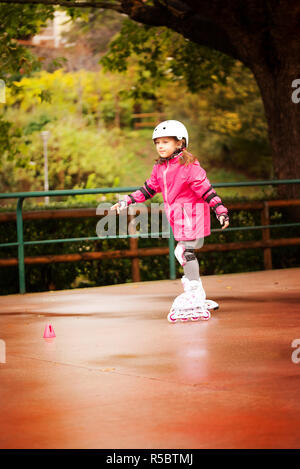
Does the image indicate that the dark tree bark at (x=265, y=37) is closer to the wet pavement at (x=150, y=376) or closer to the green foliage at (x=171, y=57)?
the green foliage at (x=171, y=57)

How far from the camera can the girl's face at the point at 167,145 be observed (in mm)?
8346

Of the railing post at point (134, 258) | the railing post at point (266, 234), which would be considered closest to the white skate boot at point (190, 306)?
the railing post at point (134, 258)

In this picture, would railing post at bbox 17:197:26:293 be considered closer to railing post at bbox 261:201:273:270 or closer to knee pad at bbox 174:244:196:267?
knee pad at bbox 174:244:196:267

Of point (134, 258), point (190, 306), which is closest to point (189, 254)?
point (190, 306)

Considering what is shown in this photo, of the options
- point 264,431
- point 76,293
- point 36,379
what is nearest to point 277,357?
point 36,379

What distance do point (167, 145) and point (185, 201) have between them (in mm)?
517

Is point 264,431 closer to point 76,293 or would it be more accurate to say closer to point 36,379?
point 36,379

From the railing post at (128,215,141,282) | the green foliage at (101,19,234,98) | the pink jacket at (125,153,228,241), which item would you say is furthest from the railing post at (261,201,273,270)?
the green foliage at (101,19,234,98)

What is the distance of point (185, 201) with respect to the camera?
8398 millimetres

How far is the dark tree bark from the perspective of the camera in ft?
46.1

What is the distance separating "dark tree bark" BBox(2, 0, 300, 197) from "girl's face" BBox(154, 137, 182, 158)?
6.06 m

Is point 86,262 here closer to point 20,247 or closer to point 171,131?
point 20,247

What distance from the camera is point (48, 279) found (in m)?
12.6
